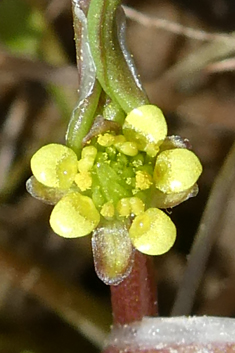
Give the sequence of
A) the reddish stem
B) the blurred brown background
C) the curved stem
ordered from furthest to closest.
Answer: the blurred brown background < the reddish stem < the curved stem

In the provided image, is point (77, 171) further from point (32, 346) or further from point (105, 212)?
point (32, 346)

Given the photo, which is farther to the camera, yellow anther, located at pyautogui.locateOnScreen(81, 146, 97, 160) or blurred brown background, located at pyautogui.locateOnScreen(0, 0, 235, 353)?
blurred brown background, located at pyautogui.locateOnScreen(0, 0, 235, 353)

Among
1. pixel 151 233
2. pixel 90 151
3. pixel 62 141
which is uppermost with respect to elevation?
pixel 90 151

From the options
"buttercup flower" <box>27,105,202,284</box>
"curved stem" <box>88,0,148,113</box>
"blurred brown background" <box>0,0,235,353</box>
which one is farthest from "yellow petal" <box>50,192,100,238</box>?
"blurred brown background" <box>0,0,235,353</box>

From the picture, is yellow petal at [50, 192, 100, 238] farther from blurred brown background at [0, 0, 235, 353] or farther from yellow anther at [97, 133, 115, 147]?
blurred brown background at [0, 0, 235, 353]

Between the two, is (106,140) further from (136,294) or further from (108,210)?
(136,294)

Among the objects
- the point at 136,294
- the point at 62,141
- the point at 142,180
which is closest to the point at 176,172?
the point at 142,180

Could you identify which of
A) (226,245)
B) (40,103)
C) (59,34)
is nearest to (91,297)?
(226,245)
